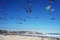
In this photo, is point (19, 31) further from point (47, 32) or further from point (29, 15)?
point (47, 32)

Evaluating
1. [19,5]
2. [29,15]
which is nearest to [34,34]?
[29,15]

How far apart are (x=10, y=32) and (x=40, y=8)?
474 mm

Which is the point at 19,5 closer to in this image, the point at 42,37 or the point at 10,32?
the point at 10,32

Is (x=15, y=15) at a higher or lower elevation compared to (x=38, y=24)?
higher

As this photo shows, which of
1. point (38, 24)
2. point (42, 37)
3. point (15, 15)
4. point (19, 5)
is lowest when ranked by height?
point (42, 37)

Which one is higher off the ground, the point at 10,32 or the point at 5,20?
the point at 5,20

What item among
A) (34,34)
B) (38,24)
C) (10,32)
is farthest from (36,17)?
(10,32)

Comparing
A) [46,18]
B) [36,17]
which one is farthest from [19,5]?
[46,18]

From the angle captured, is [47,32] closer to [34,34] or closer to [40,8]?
[34,34]

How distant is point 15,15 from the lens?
182 cm

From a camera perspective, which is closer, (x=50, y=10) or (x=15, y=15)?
(x=50, y=10)

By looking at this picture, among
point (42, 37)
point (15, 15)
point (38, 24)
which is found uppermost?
point (15, 15)

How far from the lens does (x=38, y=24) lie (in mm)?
1758

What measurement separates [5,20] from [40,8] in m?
0.47
